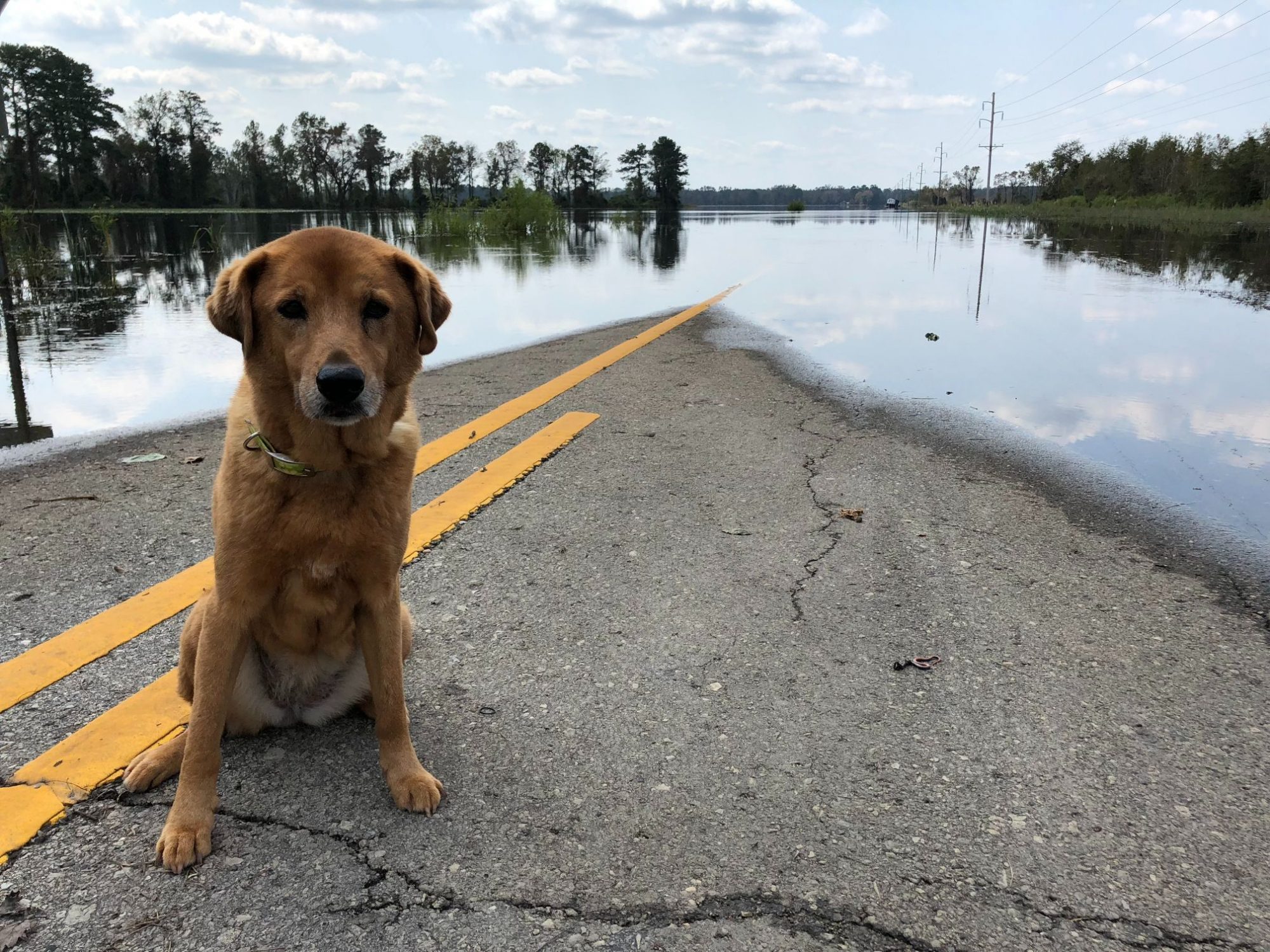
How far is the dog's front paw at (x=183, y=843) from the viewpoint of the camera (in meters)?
2.01

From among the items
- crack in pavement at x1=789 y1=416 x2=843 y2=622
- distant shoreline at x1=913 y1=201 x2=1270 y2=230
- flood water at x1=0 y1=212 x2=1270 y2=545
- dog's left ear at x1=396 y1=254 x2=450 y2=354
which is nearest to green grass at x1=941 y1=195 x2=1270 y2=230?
distant shoreline at x1=913 y1=201 x2=1270 y2=230

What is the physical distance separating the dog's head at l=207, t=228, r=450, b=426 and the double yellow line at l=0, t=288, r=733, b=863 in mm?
1083

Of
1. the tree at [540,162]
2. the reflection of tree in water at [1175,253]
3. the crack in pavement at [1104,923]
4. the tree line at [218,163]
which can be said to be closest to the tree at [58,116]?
the tree line at [218,163]

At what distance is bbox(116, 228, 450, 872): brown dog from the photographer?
2.21 meters

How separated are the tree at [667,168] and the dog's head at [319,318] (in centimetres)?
10522

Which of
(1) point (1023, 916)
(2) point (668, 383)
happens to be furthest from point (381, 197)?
(1) point (1023, 916)

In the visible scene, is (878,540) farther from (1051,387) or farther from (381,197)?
(381,197)

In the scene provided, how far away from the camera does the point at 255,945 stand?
1806 mm

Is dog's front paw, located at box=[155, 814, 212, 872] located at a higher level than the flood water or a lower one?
lower

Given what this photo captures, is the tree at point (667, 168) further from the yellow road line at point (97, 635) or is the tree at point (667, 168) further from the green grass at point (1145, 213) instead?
the yellow road line at point (97, 635)

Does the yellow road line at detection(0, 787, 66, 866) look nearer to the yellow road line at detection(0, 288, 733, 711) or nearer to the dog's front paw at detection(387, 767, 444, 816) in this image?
the yellow road line at detection(0, 288, 733, 711)

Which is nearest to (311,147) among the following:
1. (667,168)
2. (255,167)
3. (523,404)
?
(255,167)

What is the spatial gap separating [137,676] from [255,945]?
4.36ft

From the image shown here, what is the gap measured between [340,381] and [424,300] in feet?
1.59
